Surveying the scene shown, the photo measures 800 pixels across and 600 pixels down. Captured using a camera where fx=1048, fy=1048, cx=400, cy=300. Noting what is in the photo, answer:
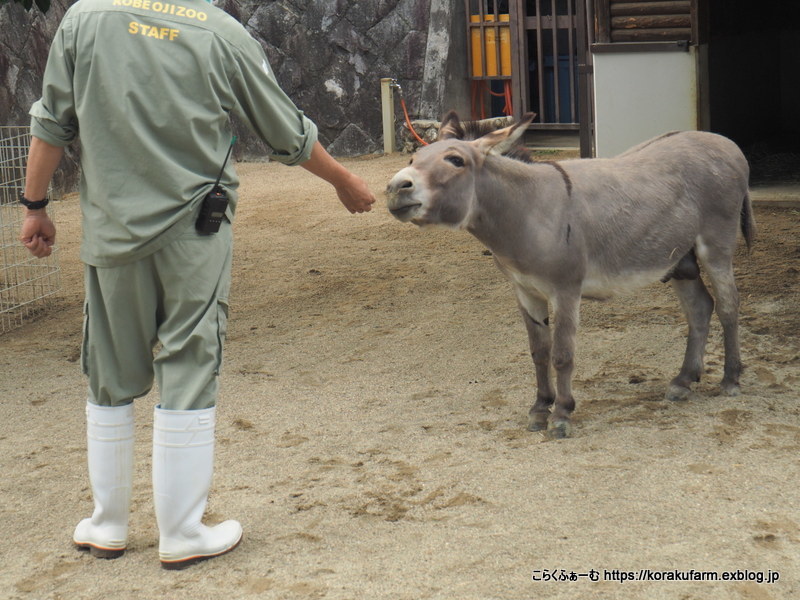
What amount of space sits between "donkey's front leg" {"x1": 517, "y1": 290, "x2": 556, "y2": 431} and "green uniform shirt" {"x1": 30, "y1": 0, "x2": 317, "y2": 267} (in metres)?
1.68

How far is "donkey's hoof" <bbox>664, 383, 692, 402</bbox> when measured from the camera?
176 inches

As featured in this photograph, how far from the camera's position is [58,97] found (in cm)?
296

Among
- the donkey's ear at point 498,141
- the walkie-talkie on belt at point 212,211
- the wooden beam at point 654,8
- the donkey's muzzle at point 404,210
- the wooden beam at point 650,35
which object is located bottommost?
the donkey's muzzle at point 404,210

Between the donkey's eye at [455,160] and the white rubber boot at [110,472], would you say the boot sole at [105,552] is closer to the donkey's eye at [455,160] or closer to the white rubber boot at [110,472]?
the white rubber boot at [110,472]

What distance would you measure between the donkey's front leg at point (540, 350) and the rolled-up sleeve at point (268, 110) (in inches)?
55.6

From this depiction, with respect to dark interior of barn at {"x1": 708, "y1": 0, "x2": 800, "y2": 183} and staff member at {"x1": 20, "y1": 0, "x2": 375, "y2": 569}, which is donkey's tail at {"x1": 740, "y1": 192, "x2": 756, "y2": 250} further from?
dark interior of barn at {"x1": 708, "y1": 0, "x2": 800, "y2": 183}

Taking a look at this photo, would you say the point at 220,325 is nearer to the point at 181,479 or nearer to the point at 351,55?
the point at 181,479

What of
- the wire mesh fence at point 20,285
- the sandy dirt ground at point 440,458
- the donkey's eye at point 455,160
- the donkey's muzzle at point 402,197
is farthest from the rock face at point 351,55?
the donkey's muzzle at point 402,197

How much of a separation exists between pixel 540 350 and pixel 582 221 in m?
0.55

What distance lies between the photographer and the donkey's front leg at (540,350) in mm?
4262

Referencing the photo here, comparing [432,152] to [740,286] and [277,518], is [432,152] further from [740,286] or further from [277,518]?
[740,286]

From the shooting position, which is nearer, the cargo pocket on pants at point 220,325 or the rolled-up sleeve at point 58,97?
the rolled-up sleeve at point 58,97

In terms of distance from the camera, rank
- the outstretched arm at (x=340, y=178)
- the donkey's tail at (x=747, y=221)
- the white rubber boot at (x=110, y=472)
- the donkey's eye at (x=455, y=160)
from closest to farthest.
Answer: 1. the white rubber boot at (x=110, y=472)
2. the outstretched arm at (x=340, y=178)
3. the donkey's eye at (x=455, y=160)
4. the donkey's tail at (x=747, y=221)

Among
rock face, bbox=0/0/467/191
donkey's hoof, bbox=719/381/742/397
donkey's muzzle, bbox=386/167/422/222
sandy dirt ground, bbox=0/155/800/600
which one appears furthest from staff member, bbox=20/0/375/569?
rock face, bbox=0/0/467/191
